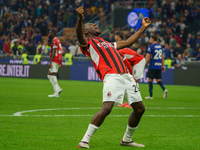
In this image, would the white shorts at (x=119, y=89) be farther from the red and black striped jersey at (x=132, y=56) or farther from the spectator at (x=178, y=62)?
the spectator at (x=178, y=62)

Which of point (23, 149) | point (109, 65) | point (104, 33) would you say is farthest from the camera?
point (104, 33)

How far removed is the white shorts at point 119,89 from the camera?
661 cm

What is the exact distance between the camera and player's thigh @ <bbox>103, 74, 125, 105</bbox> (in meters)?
6.60

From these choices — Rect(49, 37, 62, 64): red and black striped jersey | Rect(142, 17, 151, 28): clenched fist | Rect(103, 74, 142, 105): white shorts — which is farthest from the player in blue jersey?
Rect(103, 74, 142, 105): white shorts

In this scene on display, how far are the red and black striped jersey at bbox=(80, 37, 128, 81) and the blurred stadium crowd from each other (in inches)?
672

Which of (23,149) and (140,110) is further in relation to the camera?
(140,110)

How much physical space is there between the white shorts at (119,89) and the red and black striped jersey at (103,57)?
101 millimetres

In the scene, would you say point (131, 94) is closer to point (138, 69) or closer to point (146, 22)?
point (146, 22)

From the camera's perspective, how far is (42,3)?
39656mm

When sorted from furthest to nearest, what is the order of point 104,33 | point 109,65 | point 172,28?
point 104,33 < point 172,28 < point 109,65

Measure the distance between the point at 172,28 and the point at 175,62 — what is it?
3610mm

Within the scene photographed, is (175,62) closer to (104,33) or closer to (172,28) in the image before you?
(172,28)

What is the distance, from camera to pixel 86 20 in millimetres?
35812

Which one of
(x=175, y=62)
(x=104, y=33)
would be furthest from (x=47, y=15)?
(x=175, y=62)
